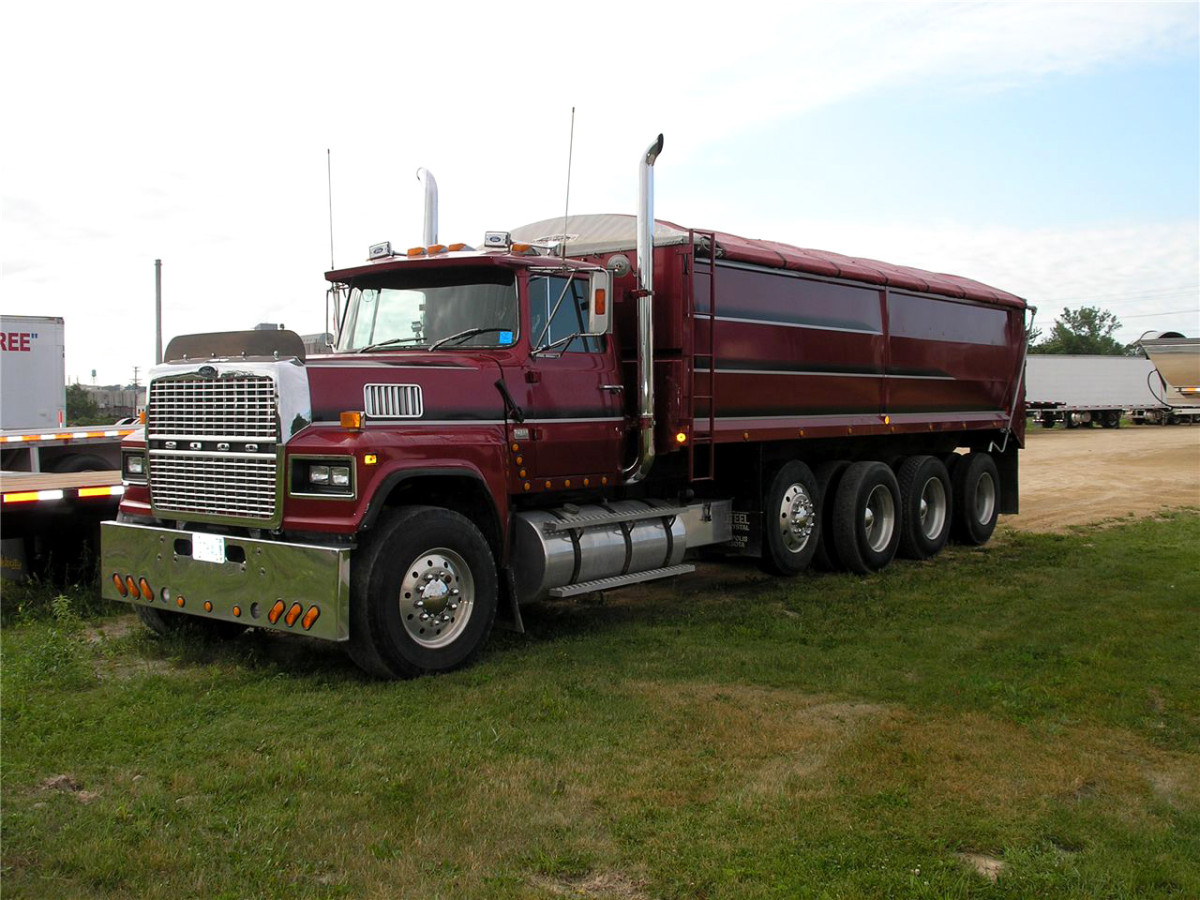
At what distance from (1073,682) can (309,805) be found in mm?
4620

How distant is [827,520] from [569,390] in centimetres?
434

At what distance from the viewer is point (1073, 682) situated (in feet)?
22.5

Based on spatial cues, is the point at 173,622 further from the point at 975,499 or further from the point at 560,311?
the point at 975,499

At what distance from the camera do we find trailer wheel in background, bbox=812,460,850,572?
11.5 meters

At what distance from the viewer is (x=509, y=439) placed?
7723 mm

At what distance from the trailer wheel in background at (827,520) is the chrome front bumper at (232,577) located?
6244mm

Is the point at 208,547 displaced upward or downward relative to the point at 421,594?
upward

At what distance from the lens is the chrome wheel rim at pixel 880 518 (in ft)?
39.6

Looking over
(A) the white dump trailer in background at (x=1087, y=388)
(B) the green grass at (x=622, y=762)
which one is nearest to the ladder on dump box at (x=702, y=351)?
(B) the green grass at (x=622, y=762)

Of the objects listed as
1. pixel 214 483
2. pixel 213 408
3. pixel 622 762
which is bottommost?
pixel 622 762

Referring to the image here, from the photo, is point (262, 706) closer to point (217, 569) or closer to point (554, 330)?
point (217, 569)

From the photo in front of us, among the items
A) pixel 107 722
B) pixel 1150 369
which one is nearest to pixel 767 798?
pixel 107 722

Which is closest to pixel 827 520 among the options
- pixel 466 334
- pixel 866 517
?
pixel 866 517

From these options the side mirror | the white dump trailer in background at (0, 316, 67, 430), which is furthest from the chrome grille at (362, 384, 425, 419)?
the white dump trailer in background at (0, 316, 67, 430)
